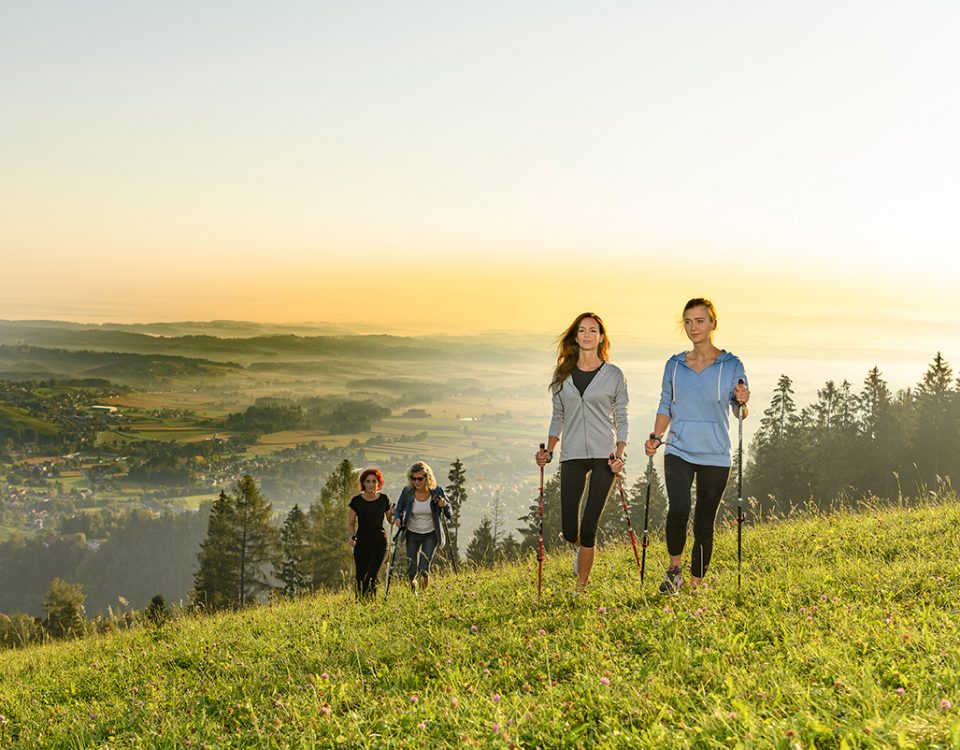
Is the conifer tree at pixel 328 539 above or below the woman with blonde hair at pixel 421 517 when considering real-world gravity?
below

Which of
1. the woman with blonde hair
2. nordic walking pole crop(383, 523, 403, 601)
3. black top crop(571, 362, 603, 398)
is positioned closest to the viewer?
black top crop(571, 362, 603, 398)

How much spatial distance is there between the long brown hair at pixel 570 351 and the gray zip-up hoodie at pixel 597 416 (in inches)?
5.6

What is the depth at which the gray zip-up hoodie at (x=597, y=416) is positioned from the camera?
7633 mm

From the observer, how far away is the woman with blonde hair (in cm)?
1032

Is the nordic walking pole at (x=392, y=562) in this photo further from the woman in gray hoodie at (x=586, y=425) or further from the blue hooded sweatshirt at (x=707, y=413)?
the blue hooded sweatshirt at (x=707, y=413)

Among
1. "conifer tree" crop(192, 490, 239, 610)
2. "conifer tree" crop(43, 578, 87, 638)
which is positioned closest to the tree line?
"conifer tree" crop(192, 490, 239, 610)

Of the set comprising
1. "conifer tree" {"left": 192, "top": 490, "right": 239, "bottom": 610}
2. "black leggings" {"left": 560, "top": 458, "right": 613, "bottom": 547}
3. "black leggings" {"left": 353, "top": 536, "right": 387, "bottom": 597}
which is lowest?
"conifer tree" {"left": 192, "top": 490, "right": 239, "bottom": 610}

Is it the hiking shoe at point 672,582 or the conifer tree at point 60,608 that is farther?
the conifer tree at point 60,608

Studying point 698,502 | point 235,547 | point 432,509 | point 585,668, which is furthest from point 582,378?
point 235,547

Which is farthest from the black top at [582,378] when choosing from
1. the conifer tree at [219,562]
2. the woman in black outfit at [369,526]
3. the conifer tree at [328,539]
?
the conifer tree at [219,562]

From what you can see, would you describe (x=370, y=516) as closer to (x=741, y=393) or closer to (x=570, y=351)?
(x=570, y=351)

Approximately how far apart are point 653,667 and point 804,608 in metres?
1.52

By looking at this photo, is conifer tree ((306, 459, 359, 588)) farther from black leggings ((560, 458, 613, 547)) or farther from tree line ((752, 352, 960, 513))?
black leggings ((560, 458, 613, 547))

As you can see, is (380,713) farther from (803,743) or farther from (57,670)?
(57,670)
